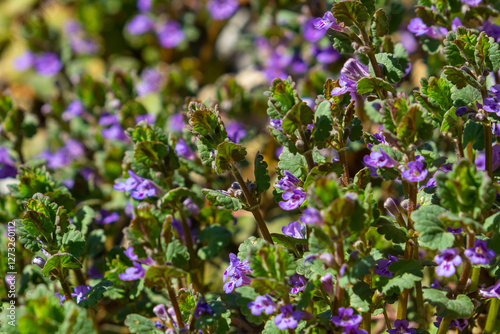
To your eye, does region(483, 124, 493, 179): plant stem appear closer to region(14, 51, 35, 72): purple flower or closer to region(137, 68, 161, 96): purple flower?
region(137, 68, 161, 96): purple flower

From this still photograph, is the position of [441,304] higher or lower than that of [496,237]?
lower

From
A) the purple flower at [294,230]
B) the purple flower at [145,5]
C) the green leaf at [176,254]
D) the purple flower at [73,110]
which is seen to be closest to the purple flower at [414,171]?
the purple flower at [294,230]

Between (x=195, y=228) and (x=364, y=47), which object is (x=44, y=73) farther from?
(x=364, y=47)

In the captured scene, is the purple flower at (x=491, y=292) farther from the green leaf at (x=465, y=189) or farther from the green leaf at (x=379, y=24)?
the green leaf at (x=379, y=24)

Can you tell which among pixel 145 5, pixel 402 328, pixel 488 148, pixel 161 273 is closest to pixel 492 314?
pixel 402 328

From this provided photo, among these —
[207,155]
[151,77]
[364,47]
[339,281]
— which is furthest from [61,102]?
[339,281]

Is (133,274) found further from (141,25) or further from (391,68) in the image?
(141,25)

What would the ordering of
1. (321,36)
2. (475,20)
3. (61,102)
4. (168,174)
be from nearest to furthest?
(168,174) < (475,20) < (321,36) < (61,102)
